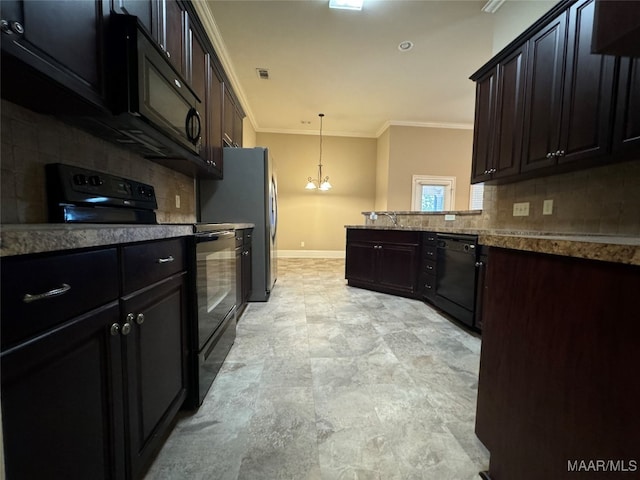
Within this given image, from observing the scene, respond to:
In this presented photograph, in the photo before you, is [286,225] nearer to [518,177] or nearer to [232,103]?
[232,103]

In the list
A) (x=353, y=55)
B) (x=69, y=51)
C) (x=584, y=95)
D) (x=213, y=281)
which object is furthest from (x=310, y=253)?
(x=69, y=51)

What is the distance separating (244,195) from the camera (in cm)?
299

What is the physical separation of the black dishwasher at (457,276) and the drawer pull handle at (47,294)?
2541 mm

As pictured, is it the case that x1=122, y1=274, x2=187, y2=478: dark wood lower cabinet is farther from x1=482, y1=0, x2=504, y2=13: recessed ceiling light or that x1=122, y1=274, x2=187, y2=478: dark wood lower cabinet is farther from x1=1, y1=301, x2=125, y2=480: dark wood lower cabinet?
x1=482, y1=0, x2=504, y2=13: recessed ceiling light

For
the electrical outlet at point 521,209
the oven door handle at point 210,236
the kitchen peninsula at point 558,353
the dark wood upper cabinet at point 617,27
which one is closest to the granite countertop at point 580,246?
the kitchen peninsula at point 558,353

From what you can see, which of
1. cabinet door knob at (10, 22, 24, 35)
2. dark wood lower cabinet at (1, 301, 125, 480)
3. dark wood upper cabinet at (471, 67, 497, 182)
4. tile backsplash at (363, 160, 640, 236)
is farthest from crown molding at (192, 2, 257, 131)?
tile backsplash at (363, 160, 640, 236)

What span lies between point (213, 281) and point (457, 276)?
218cm

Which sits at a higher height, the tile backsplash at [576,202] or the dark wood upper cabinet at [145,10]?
the dark wood upper cabinet at [145,10]

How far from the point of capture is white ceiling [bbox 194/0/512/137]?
2686 millimetres

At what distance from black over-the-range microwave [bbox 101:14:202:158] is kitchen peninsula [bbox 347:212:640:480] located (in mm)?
1578

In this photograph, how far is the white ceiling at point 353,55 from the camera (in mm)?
2686

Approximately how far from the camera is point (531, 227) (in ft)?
7.48

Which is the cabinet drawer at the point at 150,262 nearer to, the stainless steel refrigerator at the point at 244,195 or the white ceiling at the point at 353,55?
the stainless steel refrigerator at the point at 244,195

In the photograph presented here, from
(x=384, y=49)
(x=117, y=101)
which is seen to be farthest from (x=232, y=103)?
(x=117, y=101)
